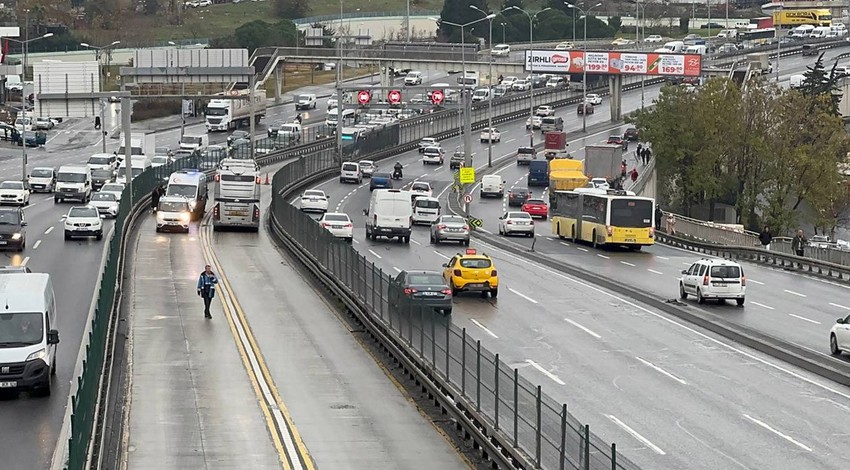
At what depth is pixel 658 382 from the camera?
3444cm

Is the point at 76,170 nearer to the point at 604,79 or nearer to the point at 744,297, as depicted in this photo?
the point at 744,297

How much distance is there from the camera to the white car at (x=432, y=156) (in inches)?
4729

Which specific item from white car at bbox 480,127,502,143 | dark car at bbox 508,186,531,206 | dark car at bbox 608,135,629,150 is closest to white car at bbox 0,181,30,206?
dark car at bbox 508,186,531,206

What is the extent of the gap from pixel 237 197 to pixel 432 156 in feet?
160

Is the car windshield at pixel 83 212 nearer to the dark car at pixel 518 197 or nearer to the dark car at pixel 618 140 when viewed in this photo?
the dark car at pixel 518 197

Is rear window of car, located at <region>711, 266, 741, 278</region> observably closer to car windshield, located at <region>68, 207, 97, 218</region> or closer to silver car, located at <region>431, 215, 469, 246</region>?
silver car, located at <region>431, 215, 469, 246</region>

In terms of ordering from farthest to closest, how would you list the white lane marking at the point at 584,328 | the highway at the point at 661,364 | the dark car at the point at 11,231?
the dark car at the point at 11,231
the white lane marking at the point at 584,328
the highway at the point at 661,364

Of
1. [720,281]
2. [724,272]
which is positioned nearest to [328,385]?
[720,281]

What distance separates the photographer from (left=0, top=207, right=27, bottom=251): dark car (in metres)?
58.0

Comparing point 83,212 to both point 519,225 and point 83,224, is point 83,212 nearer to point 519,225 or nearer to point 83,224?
point 83,224

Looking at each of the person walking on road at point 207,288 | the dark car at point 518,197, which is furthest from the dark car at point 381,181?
the person walking on road at point 207,288

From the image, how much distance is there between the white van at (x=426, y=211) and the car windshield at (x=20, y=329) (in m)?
48.7

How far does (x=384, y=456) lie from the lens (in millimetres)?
26094

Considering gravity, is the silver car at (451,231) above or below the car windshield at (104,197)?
below
